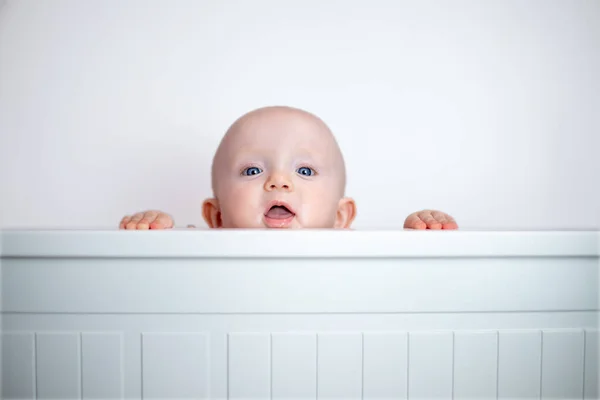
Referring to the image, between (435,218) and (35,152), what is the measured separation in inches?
52.4

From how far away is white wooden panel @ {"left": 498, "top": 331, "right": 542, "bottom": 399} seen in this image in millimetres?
908

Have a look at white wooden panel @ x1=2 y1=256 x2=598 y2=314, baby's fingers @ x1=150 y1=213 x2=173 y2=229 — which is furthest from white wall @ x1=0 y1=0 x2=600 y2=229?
white wooden panel @ x1=2 y1=256 x2=598 y2=314

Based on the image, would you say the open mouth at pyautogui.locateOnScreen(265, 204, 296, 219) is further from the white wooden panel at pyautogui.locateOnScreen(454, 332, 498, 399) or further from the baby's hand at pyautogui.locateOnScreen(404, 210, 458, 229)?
the white wooden panel at pyautogui.locateOnScreen(454, 332, 498, 399)

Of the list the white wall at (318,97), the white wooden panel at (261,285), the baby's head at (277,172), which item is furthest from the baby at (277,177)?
the white wall at (318,97)

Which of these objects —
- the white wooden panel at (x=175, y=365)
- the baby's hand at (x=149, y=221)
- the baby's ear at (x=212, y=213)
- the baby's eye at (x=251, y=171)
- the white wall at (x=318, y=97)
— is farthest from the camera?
the white wall at (x=318, y=97)

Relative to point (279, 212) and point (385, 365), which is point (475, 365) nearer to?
point (385, 365)

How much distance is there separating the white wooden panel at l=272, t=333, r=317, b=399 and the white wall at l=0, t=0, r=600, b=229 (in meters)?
1.19

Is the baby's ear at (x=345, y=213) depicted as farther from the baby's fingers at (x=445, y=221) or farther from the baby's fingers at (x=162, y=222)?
the baby's fingers at (x=162, y=222)

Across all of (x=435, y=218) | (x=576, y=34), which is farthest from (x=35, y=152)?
(x=576, y=34)

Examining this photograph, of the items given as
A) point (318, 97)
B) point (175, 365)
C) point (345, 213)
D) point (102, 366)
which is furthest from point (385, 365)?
point (318, 97)

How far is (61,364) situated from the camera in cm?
89

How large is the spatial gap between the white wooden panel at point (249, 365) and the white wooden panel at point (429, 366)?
21 cm

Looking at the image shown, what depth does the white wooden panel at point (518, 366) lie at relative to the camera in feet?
2.98

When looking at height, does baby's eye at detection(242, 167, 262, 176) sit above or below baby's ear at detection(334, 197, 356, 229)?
above
